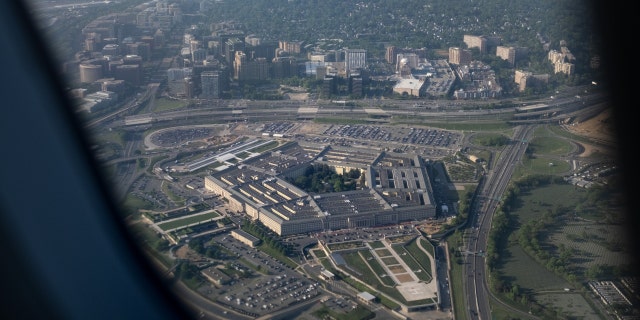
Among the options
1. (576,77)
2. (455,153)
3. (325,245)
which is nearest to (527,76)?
(576,77)

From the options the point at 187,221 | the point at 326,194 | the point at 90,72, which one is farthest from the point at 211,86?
the point at 187,221

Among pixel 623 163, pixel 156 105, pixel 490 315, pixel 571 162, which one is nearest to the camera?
pixel 490 315

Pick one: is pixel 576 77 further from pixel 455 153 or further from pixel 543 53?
pixel 455 153

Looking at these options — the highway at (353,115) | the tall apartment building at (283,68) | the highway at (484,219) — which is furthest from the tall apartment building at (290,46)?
the highway at (484,219)

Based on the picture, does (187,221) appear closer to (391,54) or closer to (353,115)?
(353,115)

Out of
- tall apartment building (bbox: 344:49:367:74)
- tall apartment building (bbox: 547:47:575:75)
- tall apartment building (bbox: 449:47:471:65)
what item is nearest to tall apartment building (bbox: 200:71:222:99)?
tall apartment building (bbox: 344:49:367:74)
